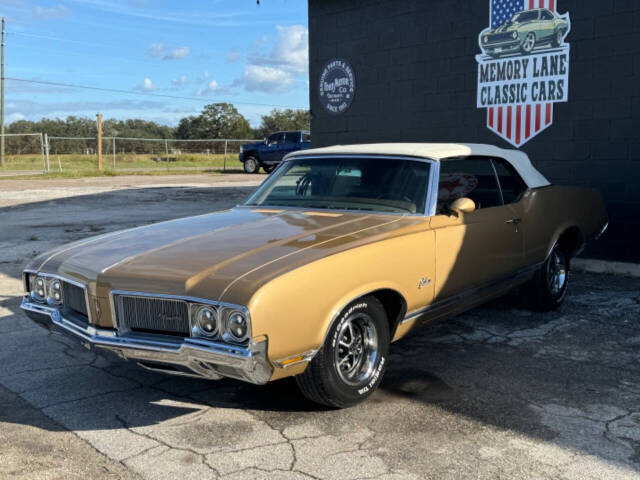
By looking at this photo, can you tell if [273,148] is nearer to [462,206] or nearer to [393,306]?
[462,206]

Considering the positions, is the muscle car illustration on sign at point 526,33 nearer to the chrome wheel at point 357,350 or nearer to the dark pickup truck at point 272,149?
the chrome wheel at point 357,350

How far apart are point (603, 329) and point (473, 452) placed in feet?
8.53

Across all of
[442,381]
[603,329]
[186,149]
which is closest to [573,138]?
[603,329]

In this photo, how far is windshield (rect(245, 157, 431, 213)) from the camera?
4.57m

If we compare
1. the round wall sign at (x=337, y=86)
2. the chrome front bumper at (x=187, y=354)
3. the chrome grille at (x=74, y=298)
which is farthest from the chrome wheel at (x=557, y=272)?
the round wall sign at (x=337, y=86)

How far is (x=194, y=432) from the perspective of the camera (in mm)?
3482

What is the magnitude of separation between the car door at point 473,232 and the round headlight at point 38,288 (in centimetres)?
242

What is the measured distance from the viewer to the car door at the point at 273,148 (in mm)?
28047

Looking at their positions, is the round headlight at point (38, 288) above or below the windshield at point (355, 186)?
below

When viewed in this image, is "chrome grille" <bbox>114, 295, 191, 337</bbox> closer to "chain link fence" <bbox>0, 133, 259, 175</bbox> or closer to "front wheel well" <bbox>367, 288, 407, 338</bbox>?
"front wheel well" <bbox>367, 288, 407, 338</bbox>

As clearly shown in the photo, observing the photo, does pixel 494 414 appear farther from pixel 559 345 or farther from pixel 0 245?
pixel 0 245

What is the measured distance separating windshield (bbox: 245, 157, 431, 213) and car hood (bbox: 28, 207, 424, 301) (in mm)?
170

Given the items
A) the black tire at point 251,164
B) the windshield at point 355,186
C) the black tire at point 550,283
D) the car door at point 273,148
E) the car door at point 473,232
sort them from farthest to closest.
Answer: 1. the black tire at point 251,164
2. the car door at point 273,148
3. the black tire at point 550,283
4. the windshield at point 355,186
5. the car door at point 473,232

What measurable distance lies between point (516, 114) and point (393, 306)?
5112 mm
